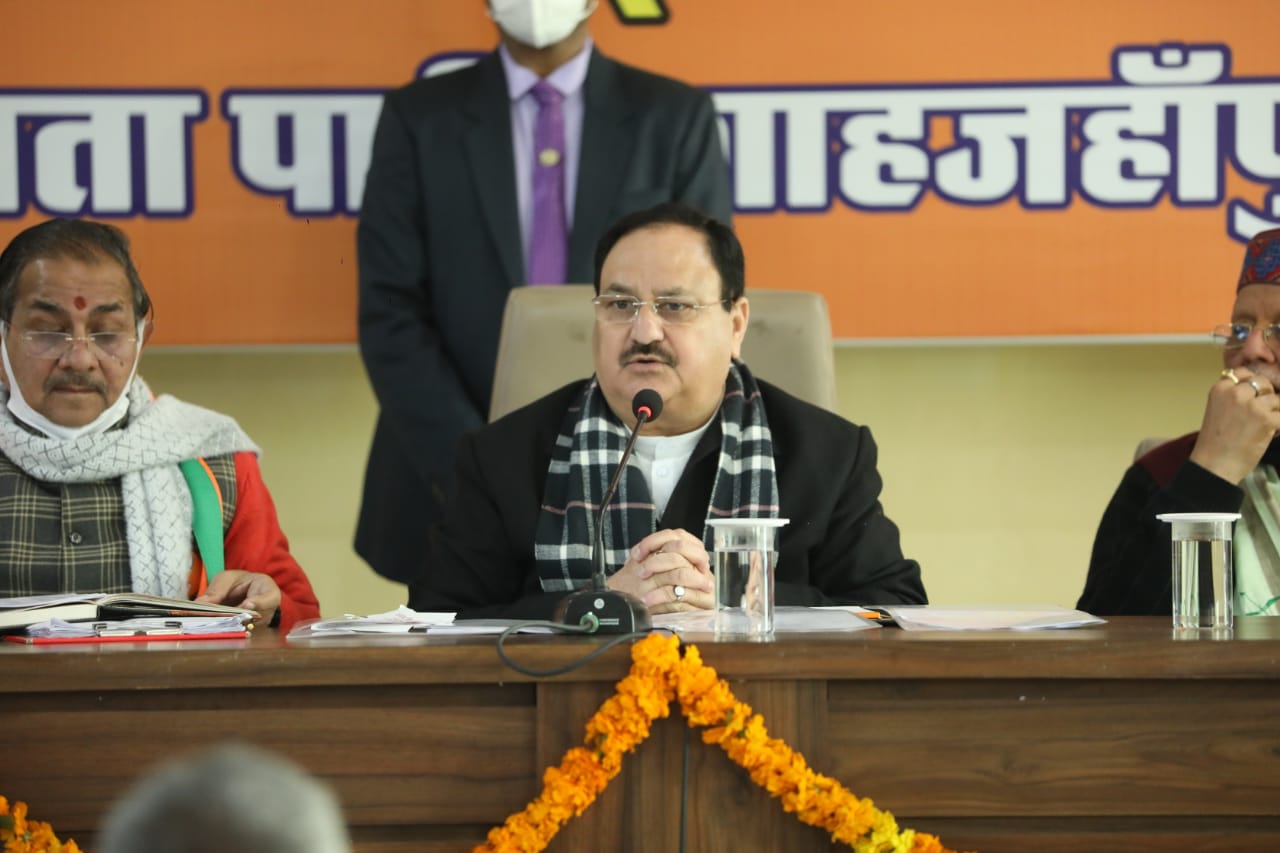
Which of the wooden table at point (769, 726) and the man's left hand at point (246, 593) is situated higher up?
the man's left hand at point (246, 593)

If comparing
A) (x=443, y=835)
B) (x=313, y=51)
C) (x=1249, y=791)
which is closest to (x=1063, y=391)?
(x=313, y=51)

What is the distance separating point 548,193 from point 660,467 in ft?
3.38

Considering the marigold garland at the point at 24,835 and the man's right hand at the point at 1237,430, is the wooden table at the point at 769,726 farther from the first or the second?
the man's right hand at the point at 1237,430

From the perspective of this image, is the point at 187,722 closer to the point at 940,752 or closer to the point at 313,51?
the point at 940,752

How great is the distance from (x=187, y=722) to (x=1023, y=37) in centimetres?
249

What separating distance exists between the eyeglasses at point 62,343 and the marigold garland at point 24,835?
0.96 m

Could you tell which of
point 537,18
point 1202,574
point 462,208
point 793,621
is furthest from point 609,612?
point 537,18

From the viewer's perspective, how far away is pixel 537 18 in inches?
120

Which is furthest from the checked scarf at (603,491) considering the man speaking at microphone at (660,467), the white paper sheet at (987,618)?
the white paper sheet at (987,618)

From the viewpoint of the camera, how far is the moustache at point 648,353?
2178mm

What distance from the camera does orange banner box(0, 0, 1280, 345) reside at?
3271 mm

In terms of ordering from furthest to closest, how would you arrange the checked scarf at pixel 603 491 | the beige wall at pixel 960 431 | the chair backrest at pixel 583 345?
the beige wall at pixel 960 431 → the chair backrest at pixel 583 345 → the checked scarf at pixel 603 491

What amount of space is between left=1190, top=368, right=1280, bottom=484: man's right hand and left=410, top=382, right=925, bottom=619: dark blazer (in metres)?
0.45

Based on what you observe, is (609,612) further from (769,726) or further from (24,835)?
(24,835)
